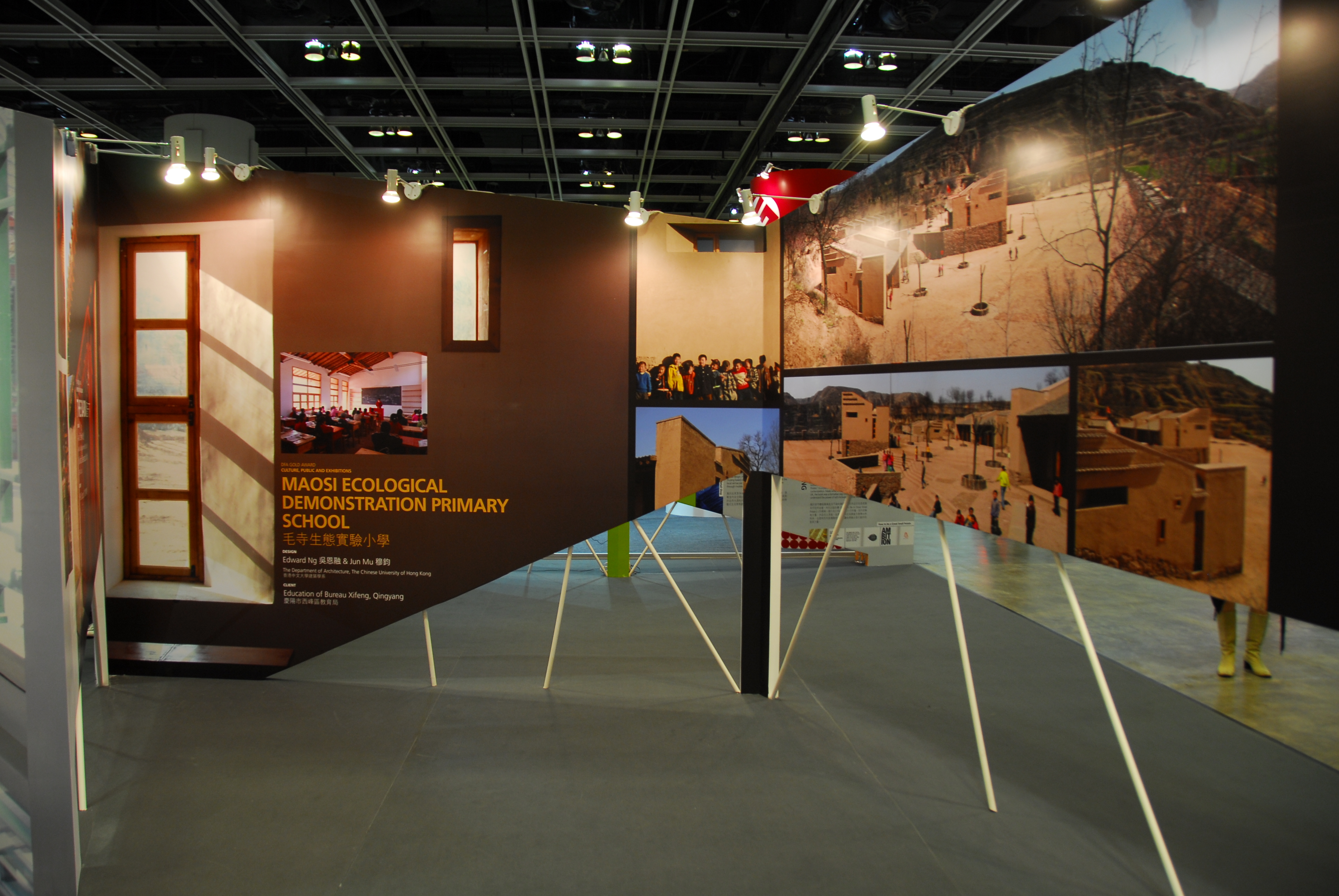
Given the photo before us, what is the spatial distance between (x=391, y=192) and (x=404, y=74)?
3.63m

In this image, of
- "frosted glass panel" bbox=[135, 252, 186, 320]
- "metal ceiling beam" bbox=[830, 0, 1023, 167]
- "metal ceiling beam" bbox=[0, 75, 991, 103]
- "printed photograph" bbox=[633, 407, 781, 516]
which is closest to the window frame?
"printed photograph" bbox=[633, 407, 781, 516]

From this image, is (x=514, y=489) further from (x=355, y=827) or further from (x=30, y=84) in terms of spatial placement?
(x=30, y=84)

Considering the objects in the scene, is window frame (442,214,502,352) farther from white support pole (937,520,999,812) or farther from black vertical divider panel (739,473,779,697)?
white support pole (937,520,999,812)

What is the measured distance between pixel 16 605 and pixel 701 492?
7.03m

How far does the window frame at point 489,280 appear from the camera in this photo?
418 cm

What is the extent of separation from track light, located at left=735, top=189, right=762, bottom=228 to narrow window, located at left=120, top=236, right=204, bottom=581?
3522mm

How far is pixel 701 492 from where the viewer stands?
8.78m

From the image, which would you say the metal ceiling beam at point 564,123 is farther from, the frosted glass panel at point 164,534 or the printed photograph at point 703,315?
the frosted glass panel at point 164,534

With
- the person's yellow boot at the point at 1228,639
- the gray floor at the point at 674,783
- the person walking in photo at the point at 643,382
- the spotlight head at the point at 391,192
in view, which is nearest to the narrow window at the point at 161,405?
the gray floor at the point at 674,783

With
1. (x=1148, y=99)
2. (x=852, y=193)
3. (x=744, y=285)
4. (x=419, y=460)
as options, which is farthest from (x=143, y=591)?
(x=1148, y=99)

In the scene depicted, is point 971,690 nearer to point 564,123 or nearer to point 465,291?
point 465,291

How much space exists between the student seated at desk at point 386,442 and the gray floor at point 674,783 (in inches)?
65.4

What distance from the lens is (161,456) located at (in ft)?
14.2

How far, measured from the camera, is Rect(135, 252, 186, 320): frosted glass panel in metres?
4.24
